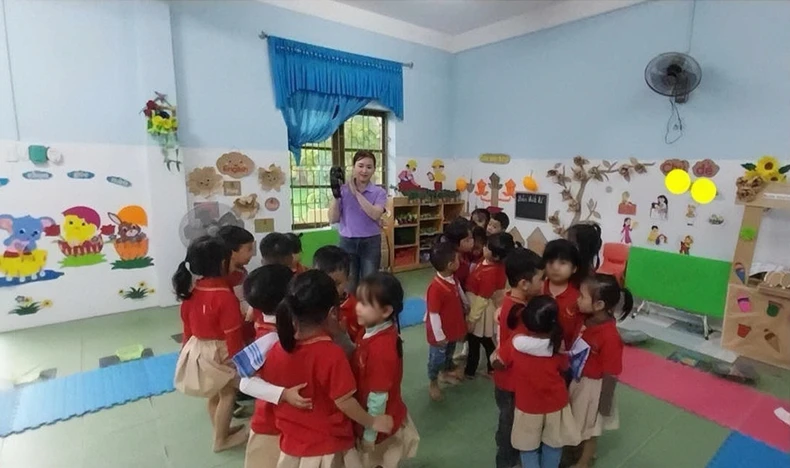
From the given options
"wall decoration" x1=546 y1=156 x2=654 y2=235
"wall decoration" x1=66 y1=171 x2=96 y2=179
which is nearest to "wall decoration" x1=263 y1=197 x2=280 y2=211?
"wall decoration" x1=66 y1=171 x2=96 y2=179

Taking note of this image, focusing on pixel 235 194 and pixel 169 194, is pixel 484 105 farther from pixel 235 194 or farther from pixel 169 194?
pixel 169 194

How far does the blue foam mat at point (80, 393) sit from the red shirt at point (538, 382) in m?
2.07

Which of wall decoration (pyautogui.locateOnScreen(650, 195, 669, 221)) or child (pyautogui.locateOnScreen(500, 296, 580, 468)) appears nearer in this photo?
child (pyautogui.locateOnScreen(500, 296, 580, 468))

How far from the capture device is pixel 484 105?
17.6ft

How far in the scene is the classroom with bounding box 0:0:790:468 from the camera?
1587mm

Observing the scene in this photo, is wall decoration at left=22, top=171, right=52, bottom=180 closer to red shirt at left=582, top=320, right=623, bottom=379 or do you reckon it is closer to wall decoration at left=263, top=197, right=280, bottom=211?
wall decoration at left=263, top=197, right=280, bottom=211

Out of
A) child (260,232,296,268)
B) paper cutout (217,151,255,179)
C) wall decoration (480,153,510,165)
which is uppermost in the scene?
wall decoration (480,153,510,165)

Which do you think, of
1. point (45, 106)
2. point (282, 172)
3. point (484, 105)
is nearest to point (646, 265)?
point (484, 105)

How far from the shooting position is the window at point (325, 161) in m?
4.88

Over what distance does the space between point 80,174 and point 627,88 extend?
4919mm

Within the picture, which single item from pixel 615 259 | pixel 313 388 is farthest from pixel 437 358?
pixel 615 259

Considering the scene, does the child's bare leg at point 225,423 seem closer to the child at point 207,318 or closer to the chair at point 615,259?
the child at point 207,318

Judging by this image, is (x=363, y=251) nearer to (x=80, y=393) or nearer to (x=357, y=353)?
(x=357, y=353)

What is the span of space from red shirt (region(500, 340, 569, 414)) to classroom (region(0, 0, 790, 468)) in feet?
0.04
